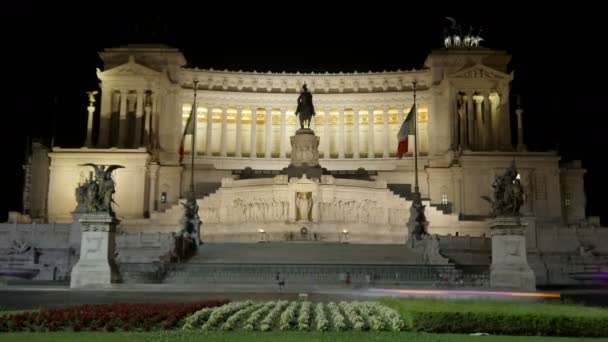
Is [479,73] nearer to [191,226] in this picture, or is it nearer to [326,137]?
[326,137]

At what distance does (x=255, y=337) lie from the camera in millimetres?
16828

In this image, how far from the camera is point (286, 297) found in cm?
2742

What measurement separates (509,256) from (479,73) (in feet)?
196

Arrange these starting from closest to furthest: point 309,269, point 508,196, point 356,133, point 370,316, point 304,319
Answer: point 304,319 < point 370,316 < point 508,196 < point 309,269 < point 356,133

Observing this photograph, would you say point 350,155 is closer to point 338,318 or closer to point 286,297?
point 286,297

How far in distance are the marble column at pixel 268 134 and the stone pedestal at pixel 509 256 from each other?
6397 cm

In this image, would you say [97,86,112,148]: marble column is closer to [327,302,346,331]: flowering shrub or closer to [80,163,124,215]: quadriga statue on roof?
[80,163,124,215]: quadriga statue on roof

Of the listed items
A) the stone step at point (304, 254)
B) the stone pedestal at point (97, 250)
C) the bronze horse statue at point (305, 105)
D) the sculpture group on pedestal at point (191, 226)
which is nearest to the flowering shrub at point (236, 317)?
the stone pedestal at point (97, 250)

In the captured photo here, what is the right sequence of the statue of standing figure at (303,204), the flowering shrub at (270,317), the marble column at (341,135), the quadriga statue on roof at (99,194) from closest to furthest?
the flowering shrub at (270,317)
the quadriga statue on roof at (99,194)
the statue of standing figure at (303,204)
the marble column at (341,135)

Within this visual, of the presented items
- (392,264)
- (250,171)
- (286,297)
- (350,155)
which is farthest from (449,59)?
(286,297)

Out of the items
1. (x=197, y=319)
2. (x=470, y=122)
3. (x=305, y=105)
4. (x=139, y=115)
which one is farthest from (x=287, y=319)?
(x=139, y=115)

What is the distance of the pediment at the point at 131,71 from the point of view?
90938 mm

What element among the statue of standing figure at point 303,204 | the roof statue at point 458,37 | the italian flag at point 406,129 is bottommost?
the statue of standing figure at point 303,204

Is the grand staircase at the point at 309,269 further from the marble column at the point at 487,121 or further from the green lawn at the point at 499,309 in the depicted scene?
the marble column at the point at 487,121
